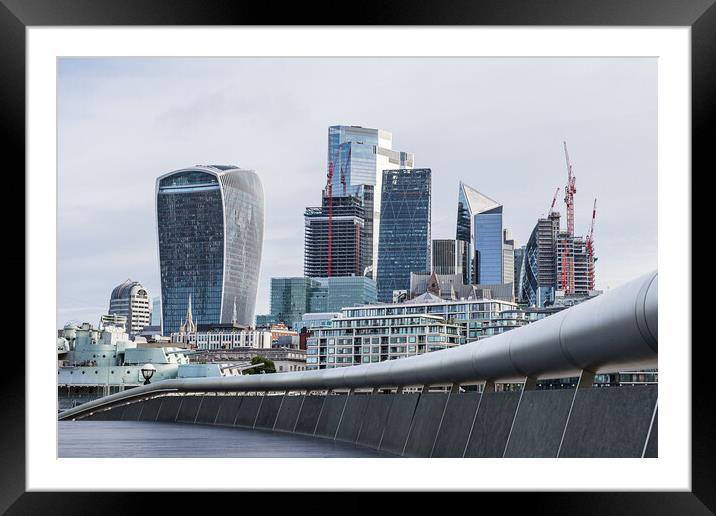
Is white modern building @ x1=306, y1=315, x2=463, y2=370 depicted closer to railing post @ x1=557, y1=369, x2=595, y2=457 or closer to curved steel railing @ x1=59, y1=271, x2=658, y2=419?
curved steel railing @ x1=59, y1=271, x2=658, y2=419

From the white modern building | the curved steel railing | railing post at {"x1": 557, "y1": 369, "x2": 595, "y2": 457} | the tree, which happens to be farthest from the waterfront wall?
the tree

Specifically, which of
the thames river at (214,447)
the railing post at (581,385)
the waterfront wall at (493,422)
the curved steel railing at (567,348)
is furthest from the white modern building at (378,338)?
the railing post at (581,385)

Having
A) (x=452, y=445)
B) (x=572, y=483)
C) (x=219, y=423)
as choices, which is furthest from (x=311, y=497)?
(x=219, y=423)

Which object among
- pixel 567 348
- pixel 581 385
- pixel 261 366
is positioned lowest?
pixel 261 366

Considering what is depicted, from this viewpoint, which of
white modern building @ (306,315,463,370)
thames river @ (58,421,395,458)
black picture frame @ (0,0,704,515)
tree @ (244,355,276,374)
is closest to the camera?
black picture frame @ (0,0,704,515)

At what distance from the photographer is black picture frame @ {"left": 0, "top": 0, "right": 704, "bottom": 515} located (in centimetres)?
591

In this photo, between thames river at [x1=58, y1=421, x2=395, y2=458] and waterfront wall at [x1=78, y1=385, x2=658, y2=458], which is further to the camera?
thames river at [x1=58, y1=421, x2=395, y2=458]

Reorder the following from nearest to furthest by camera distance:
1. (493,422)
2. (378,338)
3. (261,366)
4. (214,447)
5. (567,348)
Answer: (567,348), (493,422), (214,447), (378,338), (261,366)

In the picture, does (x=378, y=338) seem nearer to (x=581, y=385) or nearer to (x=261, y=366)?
(x=261, y=366)

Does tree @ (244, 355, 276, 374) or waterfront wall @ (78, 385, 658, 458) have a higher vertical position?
waterfront wall @ (78, 385, 658, 458)
